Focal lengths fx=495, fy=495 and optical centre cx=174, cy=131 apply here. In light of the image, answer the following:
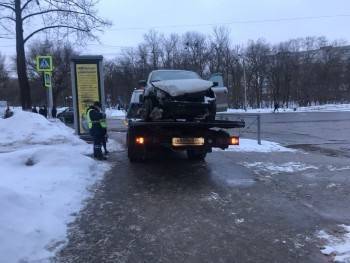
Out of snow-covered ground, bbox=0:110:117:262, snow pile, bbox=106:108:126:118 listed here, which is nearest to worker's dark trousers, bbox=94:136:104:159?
snow-covered ground, bbox=0:110:117:262

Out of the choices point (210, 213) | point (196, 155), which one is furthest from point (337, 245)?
point (196, 155)

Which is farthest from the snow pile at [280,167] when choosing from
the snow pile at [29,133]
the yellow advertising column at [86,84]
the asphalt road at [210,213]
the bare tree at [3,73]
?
the bare tree at [3,73]

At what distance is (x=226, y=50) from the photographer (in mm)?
88812

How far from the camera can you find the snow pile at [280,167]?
36.5 feet

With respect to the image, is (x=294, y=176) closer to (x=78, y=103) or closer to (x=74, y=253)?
(x=74, y=253)

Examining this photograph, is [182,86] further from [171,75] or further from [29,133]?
[29,133]

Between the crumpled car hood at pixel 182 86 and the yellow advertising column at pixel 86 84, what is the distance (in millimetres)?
7217

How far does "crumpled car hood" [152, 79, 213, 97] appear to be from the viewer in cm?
1063

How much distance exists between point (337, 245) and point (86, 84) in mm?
13563

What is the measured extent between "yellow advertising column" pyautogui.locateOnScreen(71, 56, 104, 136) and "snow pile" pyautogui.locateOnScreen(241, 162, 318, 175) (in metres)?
7.63

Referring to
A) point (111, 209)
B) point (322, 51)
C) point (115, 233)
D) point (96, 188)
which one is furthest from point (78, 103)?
point (322, 51)

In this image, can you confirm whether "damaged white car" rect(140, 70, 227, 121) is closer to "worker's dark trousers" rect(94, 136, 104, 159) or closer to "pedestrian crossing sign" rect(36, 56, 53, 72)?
"worker's dark trousers" rect(94, 136, 104, 159)

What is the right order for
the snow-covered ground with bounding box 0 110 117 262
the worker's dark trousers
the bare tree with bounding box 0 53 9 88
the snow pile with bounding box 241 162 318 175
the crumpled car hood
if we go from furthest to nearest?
the bare tree with bounding box 0 53 9 88
the worker's dark trousers
the snow pile with bounding box 241 162 318 175
the crumpled car hood
the snow-covered ground with bounding box 0 110 117 262

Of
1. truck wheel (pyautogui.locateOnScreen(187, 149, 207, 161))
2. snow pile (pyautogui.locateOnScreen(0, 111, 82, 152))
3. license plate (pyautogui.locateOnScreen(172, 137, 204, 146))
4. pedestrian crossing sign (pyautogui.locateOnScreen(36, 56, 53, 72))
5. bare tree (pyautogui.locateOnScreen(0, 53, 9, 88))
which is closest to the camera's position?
license plate (pyautogui.locateOnScreen(172, 137, 204, 146))
